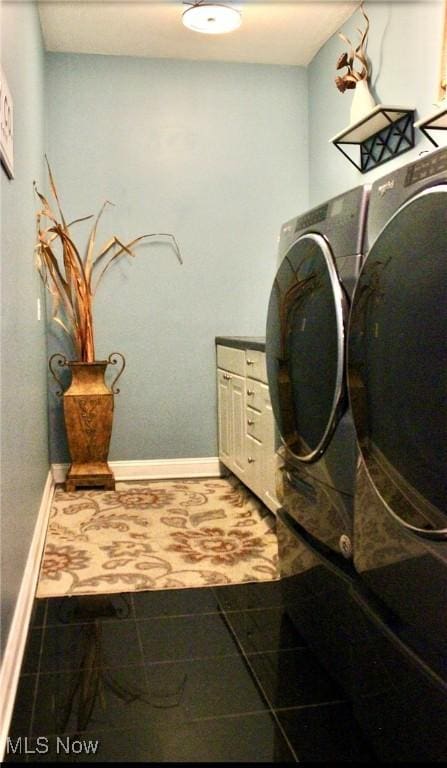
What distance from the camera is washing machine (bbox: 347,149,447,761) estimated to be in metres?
1.08

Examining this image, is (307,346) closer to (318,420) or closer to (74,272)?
(318,420)

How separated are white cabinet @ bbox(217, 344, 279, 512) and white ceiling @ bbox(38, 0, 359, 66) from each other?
160 cm

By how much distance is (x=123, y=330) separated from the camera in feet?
12.6

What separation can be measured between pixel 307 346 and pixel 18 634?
105 cm

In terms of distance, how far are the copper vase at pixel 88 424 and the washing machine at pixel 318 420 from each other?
174 cm

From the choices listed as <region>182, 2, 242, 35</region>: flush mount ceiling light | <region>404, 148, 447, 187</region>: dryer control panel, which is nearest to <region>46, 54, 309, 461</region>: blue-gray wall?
<region>182, 2, 242, 35</region>: flush mount ceiling light

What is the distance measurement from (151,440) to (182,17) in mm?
2159

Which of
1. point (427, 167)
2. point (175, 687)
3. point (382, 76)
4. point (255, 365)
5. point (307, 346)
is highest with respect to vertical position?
point (382, 76)

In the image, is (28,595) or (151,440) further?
(151,440)

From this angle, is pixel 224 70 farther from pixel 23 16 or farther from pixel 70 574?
pixel 70 574

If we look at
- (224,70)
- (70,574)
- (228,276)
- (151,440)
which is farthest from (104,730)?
(224,70)

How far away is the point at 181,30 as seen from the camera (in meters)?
3.44

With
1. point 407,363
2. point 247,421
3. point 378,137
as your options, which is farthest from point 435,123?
point 407,363

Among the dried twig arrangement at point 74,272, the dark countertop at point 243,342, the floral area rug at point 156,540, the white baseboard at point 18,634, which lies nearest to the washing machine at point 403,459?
the white baseboard at point 18,634
